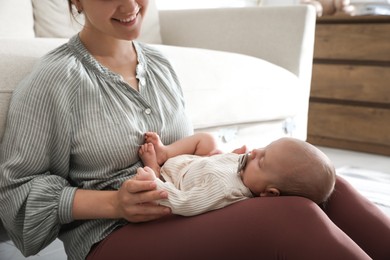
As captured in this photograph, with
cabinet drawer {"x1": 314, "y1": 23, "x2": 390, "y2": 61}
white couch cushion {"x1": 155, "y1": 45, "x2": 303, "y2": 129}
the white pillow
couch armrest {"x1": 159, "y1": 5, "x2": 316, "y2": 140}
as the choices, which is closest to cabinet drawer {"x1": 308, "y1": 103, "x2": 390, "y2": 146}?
cabinet drawer {"x1": 314, "y1": 23, "x2": 390, "y2": 61}

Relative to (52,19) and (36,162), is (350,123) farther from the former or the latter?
(36,162)

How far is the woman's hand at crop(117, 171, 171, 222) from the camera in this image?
0.88m

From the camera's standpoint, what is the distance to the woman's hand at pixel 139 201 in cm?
88

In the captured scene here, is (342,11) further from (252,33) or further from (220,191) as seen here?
(220,191)

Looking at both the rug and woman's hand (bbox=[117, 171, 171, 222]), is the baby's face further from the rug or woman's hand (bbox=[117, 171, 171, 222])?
the rug

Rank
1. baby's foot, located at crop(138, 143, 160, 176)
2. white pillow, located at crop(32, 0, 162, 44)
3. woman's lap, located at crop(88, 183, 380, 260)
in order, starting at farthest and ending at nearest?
white pillow, located at crop(32, 0, 162, 44), baby's foot, located at crop(138, 143, 160, 176), woman's lap, located at crop(88, 183, 380, 260)

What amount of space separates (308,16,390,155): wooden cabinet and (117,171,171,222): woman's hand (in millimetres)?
2241

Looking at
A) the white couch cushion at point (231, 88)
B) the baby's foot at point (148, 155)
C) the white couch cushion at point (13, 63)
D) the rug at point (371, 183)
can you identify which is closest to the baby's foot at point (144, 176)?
the baby's foot at point (148, 155)

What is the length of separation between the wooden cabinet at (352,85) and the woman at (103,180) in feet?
6.50

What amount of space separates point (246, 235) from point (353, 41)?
2300mm

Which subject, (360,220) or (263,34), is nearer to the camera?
(360,220)

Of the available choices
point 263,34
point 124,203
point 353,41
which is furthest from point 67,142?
point 353,41

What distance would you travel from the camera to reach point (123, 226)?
0.96m

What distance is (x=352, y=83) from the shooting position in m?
2.95
